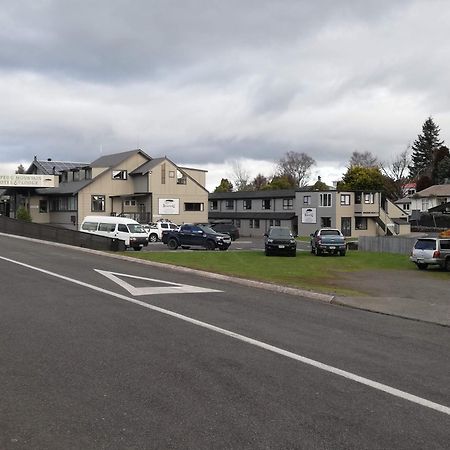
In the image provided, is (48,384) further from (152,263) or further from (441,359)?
(152,263)

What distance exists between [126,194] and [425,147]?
260 ft

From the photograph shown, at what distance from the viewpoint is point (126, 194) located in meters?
63.2

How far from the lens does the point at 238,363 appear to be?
686 centimetres

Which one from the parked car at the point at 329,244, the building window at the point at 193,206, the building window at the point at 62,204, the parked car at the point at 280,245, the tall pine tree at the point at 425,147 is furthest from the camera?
the tall pine tree at the point at 425,147

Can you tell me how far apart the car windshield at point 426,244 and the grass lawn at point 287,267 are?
47.1 inches

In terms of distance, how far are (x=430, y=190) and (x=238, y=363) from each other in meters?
89.2

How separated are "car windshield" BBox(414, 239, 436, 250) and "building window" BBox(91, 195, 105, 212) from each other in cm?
4173

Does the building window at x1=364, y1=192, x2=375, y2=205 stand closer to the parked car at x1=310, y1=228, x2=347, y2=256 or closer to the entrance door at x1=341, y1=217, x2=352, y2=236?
the entrance door at x1=341, y1=217, x2=352, y2=236

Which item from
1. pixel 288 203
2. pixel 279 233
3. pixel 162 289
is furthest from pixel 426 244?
pixel 288 203

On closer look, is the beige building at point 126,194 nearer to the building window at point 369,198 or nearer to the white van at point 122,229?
the building window at point 369,198

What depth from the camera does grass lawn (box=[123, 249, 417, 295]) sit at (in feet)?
55.9

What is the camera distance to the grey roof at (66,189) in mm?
60441

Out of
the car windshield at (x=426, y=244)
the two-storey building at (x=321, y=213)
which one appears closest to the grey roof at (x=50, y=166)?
the two-storey building at (x=321, y=213)

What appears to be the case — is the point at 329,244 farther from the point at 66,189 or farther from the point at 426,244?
the point at 66,189
